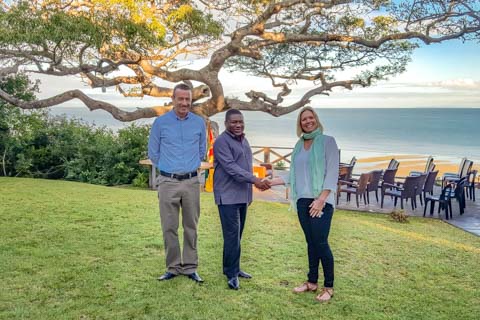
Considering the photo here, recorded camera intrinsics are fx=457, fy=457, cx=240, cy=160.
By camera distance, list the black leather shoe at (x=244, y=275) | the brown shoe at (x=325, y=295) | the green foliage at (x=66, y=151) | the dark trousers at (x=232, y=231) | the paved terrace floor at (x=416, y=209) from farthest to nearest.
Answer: the green foliage at (x=66, y=151) < the paved terrace floor at (x=416, y=209) < the black leather shoe at (x=244, y=275) < the dark trousers at (x=232, y=231) < the brown shoe at (x=325, y=295)

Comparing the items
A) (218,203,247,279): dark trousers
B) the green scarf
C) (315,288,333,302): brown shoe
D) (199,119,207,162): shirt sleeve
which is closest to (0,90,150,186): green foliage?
(199,119,207,162): shirt sleeve

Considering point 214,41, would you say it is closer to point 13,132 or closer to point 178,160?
point 13,132

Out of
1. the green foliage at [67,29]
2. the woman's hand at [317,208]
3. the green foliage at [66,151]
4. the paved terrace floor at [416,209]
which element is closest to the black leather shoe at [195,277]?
the woman's hand at [317,208]

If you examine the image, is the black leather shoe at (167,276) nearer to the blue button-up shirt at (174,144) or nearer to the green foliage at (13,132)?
the blue button-up shirt at (174,144)

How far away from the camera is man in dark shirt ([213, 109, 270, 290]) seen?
3.42 m

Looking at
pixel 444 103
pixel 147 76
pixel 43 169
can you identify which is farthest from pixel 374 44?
pixel 444 103

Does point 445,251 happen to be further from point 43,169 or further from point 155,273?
point 43,169

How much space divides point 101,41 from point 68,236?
10.4ft

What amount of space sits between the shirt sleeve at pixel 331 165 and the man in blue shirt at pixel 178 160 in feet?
3.44

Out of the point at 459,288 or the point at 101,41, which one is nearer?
the point at 459,288

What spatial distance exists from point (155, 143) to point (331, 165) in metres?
1.38

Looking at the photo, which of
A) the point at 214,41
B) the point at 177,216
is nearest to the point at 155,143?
the point at 177,216

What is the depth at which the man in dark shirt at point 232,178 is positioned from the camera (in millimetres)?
3424

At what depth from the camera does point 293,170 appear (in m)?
3.31
